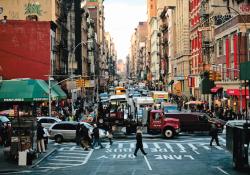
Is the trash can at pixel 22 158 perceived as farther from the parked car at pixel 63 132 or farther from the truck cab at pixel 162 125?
the truck cab at pixel 162 125

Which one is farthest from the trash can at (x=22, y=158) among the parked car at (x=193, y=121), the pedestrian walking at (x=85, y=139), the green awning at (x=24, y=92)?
the green awning at (x=24, y=92)

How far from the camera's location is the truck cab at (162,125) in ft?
140

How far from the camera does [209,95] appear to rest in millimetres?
77375

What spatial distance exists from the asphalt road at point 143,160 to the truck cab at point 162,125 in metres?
4.38

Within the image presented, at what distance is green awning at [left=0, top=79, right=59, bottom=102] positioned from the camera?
59.7 metres

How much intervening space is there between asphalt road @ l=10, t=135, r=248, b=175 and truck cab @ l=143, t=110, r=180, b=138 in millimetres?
4385

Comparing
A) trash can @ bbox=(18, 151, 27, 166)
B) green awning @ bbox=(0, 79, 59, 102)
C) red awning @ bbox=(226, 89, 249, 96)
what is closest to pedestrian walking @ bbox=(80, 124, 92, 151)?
trash can @ bbox=(18, 151, 27, 166)

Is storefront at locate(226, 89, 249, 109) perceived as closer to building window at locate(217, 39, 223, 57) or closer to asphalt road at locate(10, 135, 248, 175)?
building window at locate(217, 39, 223, 57)

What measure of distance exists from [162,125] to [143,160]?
1579 cm

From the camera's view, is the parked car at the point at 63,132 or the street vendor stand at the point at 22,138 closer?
the street vendor stand at the point at 22,138

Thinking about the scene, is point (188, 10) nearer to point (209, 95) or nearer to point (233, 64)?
point (209, 95)

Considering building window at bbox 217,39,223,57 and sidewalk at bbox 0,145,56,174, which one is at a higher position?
building window at bbox 217,39,223,57

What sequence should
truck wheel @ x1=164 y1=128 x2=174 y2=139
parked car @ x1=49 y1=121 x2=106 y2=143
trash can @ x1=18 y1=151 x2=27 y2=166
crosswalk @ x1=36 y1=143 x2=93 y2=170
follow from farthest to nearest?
truck wheel @ x1=164 y1=128 x2=174 y2=139, parked car @ x1=49 y1=121 x2=106 y2=143, crosswalk @ x1=36 y1=143 x2=93 y2=170, trash can @ x1=18 y1=151 x2=27 y2=166

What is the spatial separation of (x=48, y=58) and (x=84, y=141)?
124 ft
